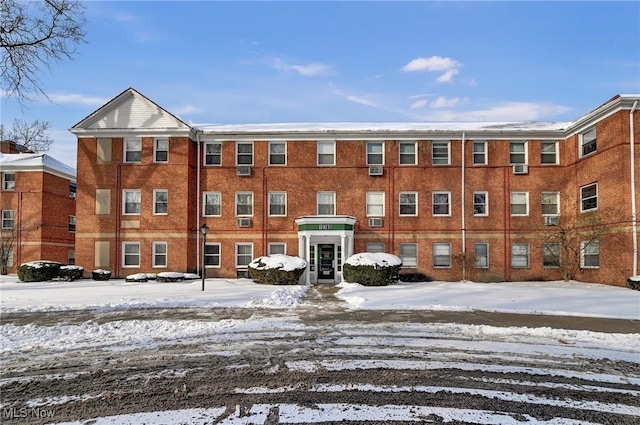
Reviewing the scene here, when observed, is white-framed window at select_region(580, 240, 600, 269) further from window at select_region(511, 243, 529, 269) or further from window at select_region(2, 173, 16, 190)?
window at select_region(2, 173, 16, 190)

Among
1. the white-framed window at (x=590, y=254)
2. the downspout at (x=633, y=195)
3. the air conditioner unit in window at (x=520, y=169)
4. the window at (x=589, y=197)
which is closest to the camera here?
the downspout at (x=633, y=195)

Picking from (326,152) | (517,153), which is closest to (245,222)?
(326,152)

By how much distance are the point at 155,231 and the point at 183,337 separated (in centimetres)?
1677

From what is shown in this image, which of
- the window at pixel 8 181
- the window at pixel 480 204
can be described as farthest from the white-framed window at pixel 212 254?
the window at pixel 8 181

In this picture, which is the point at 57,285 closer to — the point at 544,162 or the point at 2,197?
the point at 2,197

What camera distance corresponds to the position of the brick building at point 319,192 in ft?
79.6

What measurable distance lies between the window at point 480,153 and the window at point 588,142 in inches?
187

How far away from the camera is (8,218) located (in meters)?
31.7

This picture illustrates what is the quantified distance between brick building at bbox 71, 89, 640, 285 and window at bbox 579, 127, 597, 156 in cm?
107

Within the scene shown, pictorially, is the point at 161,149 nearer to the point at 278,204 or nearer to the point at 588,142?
the point at 278,204

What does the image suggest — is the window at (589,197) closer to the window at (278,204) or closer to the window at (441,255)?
the window at (441,255)

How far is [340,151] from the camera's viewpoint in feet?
82.0

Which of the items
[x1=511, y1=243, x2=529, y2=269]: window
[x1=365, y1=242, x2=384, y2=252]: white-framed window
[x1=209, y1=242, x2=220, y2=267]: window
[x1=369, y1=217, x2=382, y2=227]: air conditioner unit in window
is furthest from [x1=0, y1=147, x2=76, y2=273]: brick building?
[x1=511, y1=243, x2=529, y2=269]: window

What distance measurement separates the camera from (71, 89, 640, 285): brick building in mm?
24250
